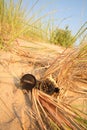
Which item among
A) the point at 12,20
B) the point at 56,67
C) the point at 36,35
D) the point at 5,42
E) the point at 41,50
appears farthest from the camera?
the point at 36,35

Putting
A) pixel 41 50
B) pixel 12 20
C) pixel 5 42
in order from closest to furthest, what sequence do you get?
pixel 5 42 < pixel 41 50 < pixel 12 20

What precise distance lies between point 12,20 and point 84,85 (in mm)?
1088

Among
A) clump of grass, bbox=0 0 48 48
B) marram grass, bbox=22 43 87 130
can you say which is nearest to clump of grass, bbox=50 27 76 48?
clump of grass, bbox=0 0 48 48

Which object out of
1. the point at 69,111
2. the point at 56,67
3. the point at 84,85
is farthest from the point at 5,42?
the point at 69,111

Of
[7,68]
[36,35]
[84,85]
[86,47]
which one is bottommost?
[84,85]

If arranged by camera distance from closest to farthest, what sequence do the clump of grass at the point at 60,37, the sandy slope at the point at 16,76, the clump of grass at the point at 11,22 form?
1. the sandy slope at the point at 16,76
2. the clump of grass at the point at 11,22
3. the clump of grass at the point at 60,37

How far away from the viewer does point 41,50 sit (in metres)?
2.14

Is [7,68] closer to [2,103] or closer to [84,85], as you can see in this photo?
[2,103]

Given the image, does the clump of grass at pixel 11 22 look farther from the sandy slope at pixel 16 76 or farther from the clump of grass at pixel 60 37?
the clump of grass at pixel 60 37

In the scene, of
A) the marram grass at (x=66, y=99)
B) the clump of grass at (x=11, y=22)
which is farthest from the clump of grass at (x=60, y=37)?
the marram grass at (x=66, y=99)

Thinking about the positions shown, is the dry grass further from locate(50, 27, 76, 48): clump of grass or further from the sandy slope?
locate(50, 27, 76, 48): clump of grass

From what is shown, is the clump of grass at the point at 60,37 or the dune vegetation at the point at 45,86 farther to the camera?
the clump of grass at the point at 60,37

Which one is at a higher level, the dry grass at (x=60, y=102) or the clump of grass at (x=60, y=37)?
the clump of grass at (x=60, y=37)

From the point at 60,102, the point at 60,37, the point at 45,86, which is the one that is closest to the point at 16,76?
the point at 45,86
